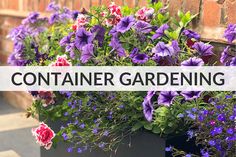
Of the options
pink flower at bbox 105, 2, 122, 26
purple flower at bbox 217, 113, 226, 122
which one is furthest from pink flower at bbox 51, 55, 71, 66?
purple flower at bbox 217, 113, 226, 122

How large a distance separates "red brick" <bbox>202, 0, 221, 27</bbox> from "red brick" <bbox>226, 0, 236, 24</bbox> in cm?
8

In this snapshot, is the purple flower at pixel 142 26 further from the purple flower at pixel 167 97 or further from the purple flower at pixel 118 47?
the purple flower at pixel 167 97

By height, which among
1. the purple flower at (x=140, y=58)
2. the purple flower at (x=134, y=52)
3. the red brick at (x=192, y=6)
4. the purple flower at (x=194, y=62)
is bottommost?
the purple flower at (x=194, y=62)

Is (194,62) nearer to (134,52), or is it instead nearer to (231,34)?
(231,34)

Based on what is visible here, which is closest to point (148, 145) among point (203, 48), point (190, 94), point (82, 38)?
point (190, 94)

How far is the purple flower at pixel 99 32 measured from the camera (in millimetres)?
3234

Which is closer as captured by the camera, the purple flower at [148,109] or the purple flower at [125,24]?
the purple flower at [148,109]

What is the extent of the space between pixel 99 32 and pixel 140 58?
0.49m

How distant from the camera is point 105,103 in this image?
307 cm

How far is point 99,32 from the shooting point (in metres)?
3.24

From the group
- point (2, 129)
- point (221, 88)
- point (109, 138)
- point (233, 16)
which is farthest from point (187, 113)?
point (2, 129)

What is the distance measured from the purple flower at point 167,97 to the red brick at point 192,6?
1.06 m

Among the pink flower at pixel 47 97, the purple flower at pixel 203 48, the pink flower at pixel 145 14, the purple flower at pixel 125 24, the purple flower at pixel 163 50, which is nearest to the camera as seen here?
the purple flower at pixel 163 50

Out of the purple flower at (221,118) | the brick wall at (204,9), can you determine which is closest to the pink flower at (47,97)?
the brick wall at (204,9)
